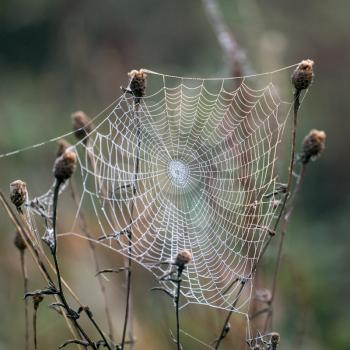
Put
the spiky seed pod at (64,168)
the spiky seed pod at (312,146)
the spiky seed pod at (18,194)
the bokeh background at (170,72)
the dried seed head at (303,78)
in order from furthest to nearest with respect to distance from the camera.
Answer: the bokeh background at (170,72) < the spiky seed pod at (312,146) < the dried seed head at (303,78) < the spiky seed pod at (18,194) < the spiky seed pod at (64,168)

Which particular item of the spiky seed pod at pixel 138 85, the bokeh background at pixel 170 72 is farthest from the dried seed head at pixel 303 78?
the bokeh background at pixel 170 72

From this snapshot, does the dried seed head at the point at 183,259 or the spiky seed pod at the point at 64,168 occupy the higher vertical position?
the spiky seed pod at the point at 64,168

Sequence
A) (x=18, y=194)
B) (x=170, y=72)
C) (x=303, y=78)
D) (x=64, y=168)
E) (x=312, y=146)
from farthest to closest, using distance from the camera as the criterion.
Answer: (x=170, y=72) < (x=312, y=146) < (x=303, y=78) < (x=18, y=194) < (x=64, y=168)

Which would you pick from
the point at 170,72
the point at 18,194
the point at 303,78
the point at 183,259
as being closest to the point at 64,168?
the point at 18,194

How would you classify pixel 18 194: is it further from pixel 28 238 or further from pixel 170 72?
pixel 170 72

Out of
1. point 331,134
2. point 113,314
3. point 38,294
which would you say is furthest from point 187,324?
point 331,134

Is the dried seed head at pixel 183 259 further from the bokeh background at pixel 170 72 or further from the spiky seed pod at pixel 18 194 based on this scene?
the bokeh background at pixel 170 72

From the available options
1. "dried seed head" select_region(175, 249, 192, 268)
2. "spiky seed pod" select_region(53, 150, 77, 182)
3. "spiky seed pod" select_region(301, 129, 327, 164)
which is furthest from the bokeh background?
"spiky seed pod" select_region(53, 150, 77, 182)

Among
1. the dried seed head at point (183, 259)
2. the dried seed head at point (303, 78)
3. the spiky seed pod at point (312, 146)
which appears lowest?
the dried seed head at point (183, 259)
